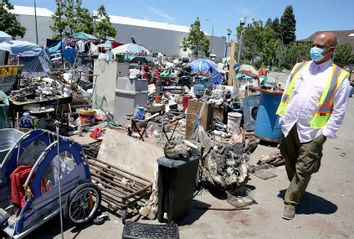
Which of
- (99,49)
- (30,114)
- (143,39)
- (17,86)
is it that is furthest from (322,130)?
(143,39)

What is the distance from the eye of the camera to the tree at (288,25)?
75.1m

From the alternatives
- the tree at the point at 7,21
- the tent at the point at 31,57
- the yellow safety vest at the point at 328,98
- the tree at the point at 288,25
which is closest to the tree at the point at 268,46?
the tree at the point at 288,25

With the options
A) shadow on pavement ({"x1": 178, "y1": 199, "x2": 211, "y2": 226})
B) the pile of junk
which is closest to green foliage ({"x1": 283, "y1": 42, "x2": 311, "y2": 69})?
the pile of junk

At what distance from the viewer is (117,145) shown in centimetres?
535

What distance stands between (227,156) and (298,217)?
4.58ft

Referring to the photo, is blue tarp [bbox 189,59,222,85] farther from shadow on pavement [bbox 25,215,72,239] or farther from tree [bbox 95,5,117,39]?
tree [bbox 95,5,117,39]

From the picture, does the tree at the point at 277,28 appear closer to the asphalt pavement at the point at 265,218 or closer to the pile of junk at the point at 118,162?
the pile of junk at the point at 118,162

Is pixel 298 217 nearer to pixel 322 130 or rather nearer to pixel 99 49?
pixel 322 130

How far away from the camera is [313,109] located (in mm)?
4047

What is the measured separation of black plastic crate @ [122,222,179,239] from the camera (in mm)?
3449

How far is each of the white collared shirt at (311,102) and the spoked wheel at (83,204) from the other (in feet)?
9.41

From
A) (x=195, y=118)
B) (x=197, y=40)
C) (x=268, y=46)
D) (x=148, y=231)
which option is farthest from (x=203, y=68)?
(x=197, y=40)

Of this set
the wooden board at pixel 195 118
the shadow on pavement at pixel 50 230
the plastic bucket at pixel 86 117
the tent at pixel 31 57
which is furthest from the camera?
the tent at pixel 31 57

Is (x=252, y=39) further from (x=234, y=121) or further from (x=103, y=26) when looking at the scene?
(x=234, y=121)
